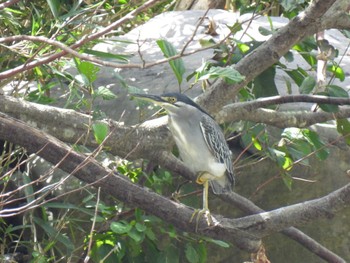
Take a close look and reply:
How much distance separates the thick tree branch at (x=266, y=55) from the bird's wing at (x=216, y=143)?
73mm

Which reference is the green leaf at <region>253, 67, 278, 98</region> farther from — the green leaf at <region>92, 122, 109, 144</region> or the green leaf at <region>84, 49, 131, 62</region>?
the green leaf at <region>92, 122, 109, 144</region>

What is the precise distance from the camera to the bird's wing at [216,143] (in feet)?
11.5

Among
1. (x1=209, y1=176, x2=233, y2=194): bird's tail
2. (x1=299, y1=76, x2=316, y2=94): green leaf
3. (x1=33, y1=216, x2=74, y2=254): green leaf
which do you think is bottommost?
(x1=33, y1=216, x2=74, y2=254): green leaf

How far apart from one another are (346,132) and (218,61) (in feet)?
2.40

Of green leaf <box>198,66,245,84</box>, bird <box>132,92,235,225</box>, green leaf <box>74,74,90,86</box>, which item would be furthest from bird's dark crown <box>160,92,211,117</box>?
green leaf <box>74,74,90,86</box>

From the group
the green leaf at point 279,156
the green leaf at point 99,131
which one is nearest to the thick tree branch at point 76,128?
the green leaf at point 99,131

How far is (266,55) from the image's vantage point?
3473 millimetres

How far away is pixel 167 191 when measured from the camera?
4141mm

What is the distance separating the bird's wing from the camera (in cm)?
352

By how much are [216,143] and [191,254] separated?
19.9 inches

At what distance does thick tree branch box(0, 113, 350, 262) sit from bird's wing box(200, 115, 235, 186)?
0.49 meters

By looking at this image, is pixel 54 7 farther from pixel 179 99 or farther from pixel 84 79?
pixel 179 99

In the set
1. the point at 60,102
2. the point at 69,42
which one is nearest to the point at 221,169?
the point at 69,42

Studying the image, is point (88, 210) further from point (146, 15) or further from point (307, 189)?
point (146, 15)
